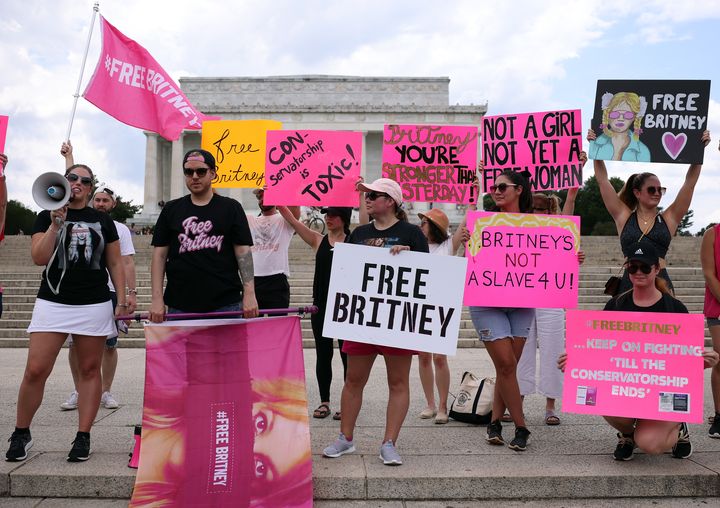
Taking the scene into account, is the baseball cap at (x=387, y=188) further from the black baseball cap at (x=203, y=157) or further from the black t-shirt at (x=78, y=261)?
the black t-shirt at (x=78, y=261)

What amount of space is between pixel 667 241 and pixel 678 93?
126 centimetres

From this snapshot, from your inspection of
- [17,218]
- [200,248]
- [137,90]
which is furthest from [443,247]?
[17,218]

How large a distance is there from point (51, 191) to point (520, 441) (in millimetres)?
3483

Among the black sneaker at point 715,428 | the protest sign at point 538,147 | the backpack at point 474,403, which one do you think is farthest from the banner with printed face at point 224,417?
the black sneaker at point 715,428

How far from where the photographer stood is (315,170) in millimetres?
5773

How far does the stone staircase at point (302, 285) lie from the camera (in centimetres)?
1149

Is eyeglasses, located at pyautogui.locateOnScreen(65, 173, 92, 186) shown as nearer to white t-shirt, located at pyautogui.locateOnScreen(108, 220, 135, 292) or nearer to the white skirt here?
the white skirt

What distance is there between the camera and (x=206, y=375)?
13.1ft

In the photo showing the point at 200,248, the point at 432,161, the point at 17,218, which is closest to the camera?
the point at 200,248

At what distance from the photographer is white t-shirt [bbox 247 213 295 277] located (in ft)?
18.7

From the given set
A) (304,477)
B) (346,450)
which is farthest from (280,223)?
(304,477)

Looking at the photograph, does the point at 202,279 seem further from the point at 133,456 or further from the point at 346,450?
the point at 346,450

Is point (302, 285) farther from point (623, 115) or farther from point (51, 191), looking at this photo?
point (51, 191)

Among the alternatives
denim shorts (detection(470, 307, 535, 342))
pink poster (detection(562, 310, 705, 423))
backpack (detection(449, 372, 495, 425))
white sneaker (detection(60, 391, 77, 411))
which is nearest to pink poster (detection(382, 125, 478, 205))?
denim shorts (detection(470, 307, 535, 342))
